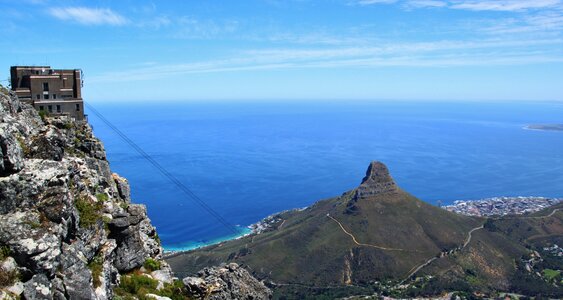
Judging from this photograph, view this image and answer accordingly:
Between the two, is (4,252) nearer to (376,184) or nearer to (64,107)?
(64,107)

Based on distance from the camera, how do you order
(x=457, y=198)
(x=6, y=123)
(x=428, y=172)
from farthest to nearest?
(x=428, y=172)
(x=457, y=198)
(x=6, y=123)

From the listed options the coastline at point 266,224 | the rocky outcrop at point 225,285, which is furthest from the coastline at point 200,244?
the rocky outcrop at point 225,285

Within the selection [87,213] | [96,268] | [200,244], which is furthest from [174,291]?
[200,244]

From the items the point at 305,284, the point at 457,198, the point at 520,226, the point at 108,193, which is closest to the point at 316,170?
the point at 457,198

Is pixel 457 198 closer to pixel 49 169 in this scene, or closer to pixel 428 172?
pixel 428 172

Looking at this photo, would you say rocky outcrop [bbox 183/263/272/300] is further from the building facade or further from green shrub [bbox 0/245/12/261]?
the building facade

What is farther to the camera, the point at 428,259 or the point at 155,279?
the point at 428,259

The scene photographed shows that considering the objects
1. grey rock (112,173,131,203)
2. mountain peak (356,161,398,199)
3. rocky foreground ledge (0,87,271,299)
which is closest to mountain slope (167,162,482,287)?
mountain peak (356,161,398,199)
